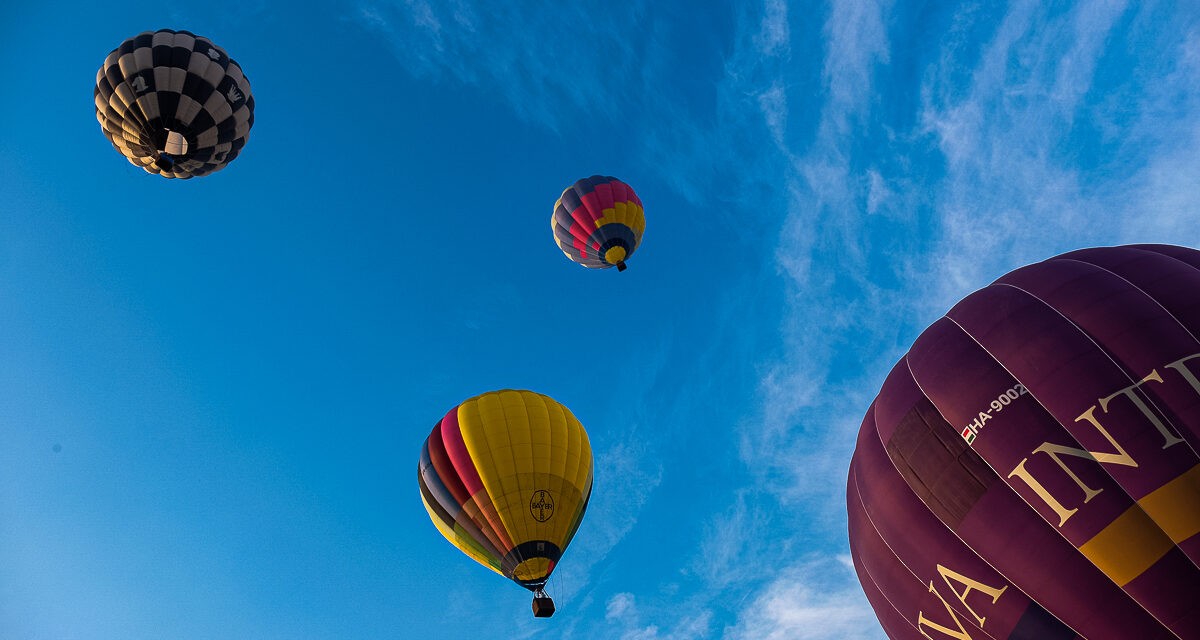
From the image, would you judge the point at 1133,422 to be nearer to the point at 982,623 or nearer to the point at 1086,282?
the point at 1086,282

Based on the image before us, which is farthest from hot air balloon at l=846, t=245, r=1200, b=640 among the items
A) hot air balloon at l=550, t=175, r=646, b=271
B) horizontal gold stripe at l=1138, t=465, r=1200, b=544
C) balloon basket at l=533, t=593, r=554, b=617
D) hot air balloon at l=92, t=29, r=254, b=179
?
hot air balloon at l=92, t=29, r=254, b=179

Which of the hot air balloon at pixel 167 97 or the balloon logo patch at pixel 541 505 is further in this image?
the hot air balloon at pixel 167 97

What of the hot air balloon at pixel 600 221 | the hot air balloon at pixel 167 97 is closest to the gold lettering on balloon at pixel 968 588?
the hot air balloon at pixel 600 221

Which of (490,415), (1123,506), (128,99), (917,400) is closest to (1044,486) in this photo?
(1123,506)

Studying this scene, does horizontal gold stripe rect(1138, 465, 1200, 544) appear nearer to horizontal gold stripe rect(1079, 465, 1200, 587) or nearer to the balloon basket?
horizontal gold stripe rect(1079, 465, 1200, 587)

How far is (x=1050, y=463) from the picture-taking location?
7.35 metres

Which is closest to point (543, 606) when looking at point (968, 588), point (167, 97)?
point (968, 588)

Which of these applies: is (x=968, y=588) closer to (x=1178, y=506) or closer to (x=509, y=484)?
(x=1178, y=506)

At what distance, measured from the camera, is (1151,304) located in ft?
25.4

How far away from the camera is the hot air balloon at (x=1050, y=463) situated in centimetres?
685

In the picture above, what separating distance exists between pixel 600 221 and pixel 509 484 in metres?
10.3

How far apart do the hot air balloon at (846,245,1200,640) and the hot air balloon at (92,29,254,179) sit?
53.5 ft

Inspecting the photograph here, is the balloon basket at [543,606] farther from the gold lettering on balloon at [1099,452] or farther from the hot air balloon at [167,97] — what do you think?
the hot air balloon at [167,97]

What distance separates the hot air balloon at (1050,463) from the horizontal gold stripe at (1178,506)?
0.01 meters
